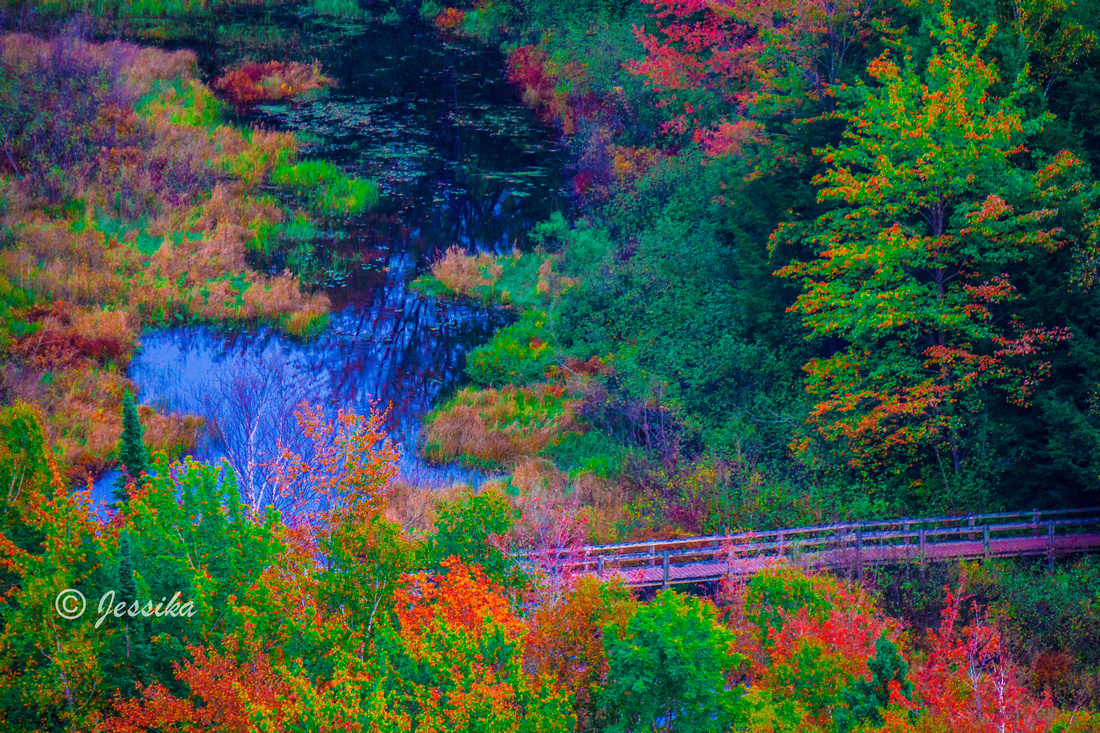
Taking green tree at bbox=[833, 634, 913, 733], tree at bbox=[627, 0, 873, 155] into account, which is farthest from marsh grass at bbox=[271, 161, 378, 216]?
green tree at bbox=[833, 634, 913, 733]

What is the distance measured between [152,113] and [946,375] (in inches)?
1420

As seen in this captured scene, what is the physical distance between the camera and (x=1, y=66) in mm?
37000

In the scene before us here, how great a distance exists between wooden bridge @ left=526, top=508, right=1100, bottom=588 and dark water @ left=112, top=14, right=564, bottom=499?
23.2ft

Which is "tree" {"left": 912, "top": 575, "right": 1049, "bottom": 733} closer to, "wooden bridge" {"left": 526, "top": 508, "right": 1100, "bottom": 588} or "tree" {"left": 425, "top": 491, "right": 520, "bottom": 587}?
"wooden bridge" {"left": 526, "top": 508, "right": 1100, "bottom": 588}

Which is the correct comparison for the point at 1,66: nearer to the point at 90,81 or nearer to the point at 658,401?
the point at 90,81

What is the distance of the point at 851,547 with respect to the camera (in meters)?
18.8

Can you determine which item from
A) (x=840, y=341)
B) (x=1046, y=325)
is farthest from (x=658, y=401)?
(x=1046, y=325)

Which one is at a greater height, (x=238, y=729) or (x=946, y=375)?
(x=946, y=375)

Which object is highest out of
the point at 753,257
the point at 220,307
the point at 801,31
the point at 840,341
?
the point at 801,31

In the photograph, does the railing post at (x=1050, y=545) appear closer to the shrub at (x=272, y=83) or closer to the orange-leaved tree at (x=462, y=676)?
the orange-leaved tree at (x=462, y=676)

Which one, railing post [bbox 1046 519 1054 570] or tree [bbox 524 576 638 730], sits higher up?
tree [bbox 524 576 638 730]

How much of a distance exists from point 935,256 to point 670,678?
13426 millimetres

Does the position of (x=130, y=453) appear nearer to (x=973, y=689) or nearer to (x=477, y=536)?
(x=477, y=536)

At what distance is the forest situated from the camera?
12125 mm
